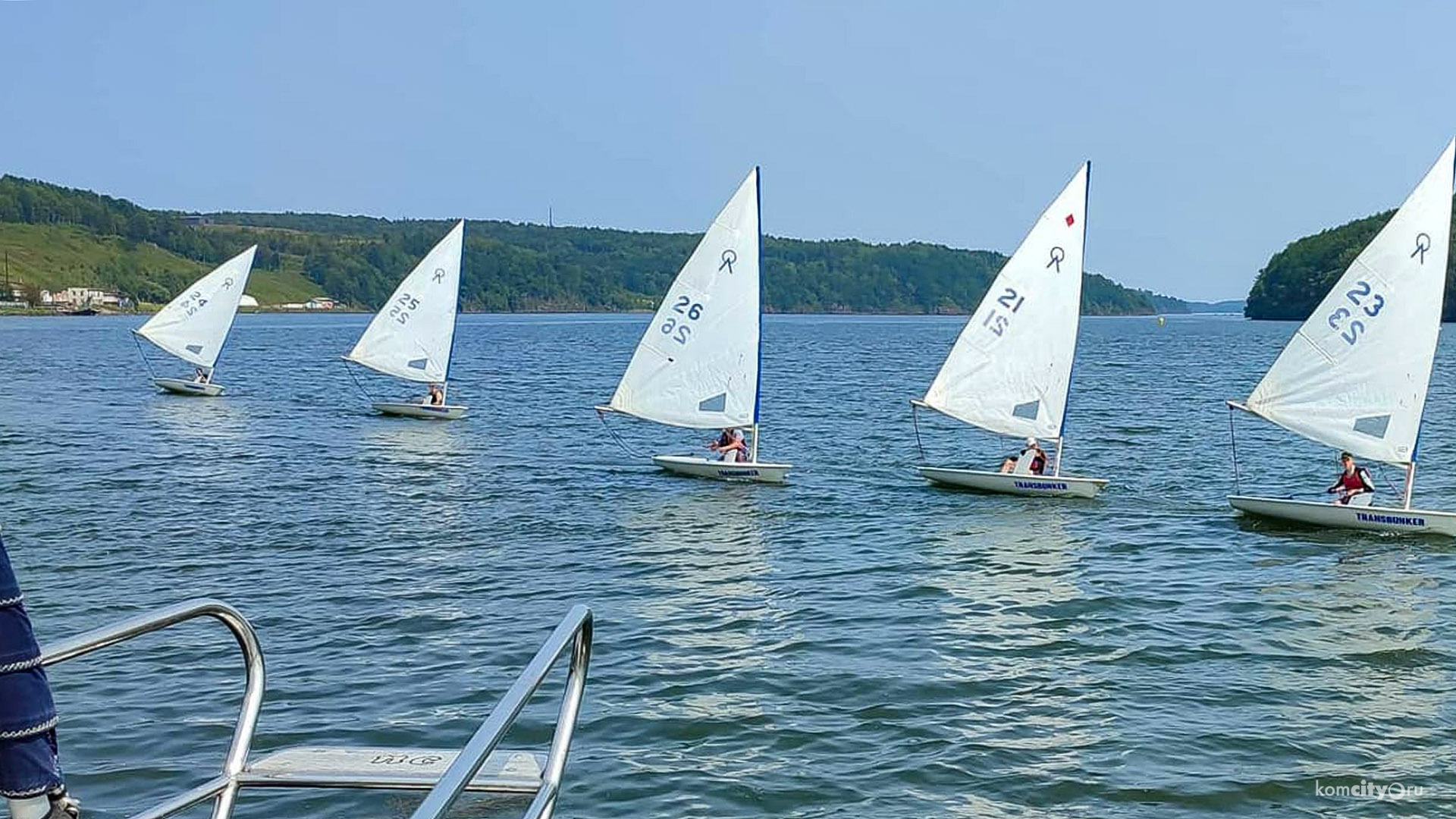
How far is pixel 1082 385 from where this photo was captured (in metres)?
67.6

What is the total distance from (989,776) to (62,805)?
27.1 ft

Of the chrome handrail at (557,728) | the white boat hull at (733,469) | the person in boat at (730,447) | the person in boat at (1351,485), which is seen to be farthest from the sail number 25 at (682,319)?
the chrome handrail at (557,728)

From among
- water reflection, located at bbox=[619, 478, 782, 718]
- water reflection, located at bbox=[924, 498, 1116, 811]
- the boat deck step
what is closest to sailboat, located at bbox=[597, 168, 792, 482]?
water reflection, located at bbox=[619, 478, 782, 718]

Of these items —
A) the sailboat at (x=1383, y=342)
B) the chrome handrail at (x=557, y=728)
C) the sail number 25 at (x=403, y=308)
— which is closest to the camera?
the chrome handrail at (x=557, y=728)

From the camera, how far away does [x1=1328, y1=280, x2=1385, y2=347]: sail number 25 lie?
76.2 ft

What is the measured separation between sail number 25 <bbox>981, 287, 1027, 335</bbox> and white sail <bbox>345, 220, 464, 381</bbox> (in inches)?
826

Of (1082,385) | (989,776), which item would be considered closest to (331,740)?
(989,776)

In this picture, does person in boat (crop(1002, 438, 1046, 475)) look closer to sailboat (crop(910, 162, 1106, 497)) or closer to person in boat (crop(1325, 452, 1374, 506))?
sailboat (crop(910, 162, 1106, 497))

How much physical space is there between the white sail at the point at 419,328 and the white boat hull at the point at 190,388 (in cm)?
921

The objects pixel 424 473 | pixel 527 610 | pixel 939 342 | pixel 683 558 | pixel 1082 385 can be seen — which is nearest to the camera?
pixel 527 610

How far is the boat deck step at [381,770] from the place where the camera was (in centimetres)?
474

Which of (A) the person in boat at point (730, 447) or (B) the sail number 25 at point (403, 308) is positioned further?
(B) the sail number 25 at point (403, 308)

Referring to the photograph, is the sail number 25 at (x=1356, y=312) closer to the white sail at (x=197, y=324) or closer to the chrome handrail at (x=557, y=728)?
the chrome handrail at (x=557, y=728)

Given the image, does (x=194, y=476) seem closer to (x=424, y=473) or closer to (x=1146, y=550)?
(x=424, y=473)
